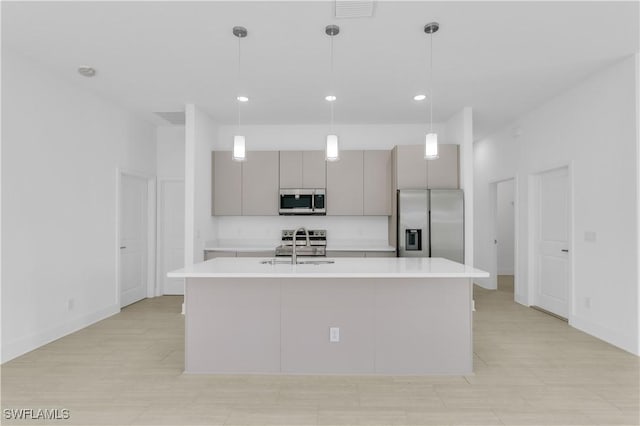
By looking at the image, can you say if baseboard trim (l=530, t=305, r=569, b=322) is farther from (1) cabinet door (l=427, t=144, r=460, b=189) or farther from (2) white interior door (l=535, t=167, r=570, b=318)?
(1) cabinet door (l=427, t=144, r=460, b=189)

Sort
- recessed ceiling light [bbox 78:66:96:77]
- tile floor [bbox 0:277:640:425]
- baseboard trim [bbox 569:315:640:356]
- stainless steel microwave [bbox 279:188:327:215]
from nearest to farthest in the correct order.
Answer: tile floor [bbox 0:277:640:425], baseboard trim [bbox 569:315:640:356], recessed ceiling light [bbox 78:66:96:77], stainless steel microwave [bbox 279:188:327:215]

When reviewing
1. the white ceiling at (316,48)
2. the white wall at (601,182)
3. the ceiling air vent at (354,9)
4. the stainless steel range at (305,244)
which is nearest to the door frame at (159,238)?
the white ceiling at (316,48)

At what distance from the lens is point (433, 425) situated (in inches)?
88.1

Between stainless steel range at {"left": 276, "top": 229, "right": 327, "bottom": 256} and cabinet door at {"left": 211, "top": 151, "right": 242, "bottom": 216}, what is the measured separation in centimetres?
85

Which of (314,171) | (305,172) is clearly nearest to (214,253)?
(305,172)

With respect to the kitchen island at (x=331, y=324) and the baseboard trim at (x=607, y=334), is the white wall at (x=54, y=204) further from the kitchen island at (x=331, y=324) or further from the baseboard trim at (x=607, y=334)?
the baseboard trim at (x=607, y=334)

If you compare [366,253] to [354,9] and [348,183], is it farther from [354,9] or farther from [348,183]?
[354,9]

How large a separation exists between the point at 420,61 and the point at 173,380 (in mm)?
3576

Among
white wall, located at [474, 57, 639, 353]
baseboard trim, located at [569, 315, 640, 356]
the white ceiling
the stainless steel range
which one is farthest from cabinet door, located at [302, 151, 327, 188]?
baseboard trim, located at [569, 315, 640, 356]

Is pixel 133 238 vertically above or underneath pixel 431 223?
underneath

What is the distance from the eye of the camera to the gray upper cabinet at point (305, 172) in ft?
18.3

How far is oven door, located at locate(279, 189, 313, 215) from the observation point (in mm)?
5508

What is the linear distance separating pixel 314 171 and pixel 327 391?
138 inches

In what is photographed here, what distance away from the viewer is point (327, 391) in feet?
8.75
